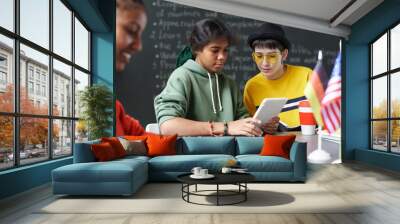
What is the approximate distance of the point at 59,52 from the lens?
629 cm

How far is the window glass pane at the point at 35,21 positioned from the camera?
509cm

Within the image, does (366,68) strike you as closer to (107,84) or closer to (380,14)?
(380,14)

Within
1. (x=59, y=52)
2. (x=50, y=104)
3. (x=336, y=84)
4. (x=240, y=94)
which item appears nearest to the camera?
(x=50, y=104)

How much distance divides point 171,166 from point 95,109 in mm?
2470

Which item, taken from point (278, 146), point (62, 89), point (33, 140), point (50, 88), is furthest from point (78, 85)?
point (278, 146)

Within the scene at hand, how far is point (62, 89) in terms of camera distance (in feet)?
21.1

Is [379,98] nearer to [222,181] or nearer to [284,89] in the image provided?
[284,89]

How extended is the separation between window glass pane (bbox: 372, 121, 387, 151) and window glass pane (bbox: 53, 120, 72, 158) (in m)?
5.97

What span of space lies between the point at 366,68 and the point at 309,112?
1875 millimetres

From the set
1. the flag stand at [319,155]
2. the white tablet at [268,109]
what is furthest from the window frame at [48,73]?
the flag stand at [319,155]

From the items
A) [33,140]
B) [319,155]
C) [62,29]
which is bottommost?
[319,155]

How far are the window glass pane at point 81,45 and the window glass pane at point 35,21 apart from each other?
54.6 inches

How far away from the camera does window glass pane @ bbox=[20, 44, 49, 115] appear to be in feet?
16.6

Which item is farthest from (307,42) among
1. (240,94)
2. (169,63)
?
(169,63)
